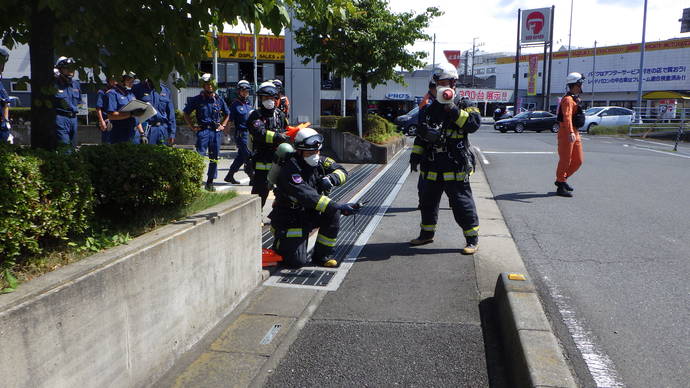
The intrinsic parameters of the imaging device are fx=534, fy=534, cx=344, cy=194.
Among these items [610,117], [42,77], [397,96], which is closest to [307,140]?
[42,77]

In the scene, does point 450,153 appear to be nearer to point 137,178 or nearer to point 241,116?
point 137,178

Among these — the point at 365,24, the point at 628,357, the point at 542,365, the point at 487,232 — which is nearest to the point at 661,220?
the point at 487,232

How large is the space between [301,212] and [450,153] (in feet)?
5.64

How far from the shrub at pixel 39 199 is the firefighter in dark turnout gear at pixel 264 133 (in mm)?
3289

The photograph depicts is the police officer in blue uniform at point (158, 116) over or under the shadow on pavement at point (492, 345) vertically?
over

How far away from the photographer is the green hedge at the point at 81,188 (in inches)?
94.4

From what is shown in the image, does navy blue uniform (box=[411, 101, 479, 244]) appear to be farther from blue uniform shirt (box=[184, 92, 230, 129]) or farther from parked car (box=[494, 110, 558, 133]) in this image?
parked car (box=[494, 110, 558, 133])

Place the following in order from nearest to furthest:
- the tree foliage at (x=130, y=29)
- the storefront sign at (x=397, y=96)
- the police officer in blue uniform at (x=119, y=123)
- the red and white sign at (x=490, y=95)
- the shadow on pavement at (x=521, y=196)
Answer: the tree foliage at (x=130, y=29)
the police officer in blue uniform at (x=119, y=123)
the shadow on pavement at (x=521, y=196)
the storefront sign at (x=397, y=96)
the red and white sign at (x=490, y=95)

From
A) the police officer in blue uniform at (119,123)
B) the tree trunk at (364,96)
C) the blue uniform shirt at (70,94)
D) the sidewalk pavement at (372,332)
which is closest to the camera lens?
the sidewalk pavement at (372,332)

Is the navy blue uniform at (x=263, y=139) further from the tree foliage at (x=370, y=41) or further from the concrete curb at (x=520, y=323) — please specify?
the tree foliage at (x=370, y=41)

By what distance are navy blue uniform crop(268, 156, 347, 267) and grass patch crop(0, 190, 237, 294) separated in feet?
3.10

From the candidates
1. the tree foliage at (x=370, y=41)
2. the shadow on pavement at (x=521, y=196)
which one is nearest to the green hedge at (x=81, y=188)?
the shadow on pavement at (x=521, y=196)

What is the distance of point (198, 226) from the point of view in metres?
3.48

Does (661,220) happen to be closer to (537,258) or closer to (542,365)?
(537,258)
